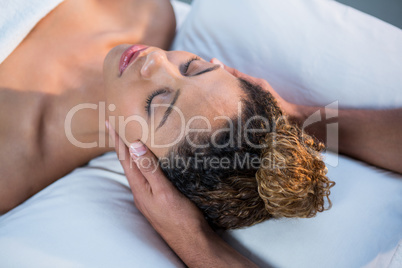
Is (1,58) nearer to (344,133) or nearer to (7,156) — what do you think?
(7,156)

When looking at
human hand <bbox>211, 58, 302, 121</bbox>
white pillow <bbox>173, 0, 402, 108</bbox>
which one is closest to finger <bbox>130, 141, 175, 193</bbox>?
human hand <bbox>211, 58, 302, 121</bbox>

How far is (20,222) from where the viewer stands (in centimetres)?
101

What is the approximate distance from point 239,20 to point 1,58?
102 cm

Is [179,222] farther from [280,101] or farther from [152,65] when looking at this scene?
[280,101]

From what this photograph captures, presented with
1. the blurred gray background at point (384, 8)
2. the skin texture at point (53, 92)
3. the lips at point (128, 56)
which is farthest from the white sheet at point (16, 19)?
the blurred gray background at point (384, 8)

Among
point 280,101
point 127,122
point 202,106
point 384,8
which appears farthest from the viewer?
point 384,8

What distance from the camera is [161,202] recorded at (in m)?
0.95

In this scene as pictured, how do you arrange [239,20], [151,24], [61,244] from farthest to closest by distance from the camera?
[151,24] < [239,20] < [61,244]

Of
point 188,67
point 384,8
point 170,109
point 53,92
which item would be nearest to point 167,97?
point 170,109

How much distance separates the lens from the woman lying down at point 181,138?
34.6 inches

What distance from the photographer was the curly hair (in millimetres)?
833

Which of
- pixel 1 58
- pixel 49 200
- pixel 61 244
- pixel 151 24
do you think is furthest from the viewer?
pixel 151 24

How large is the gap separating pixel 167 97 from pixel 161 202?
1.10ft

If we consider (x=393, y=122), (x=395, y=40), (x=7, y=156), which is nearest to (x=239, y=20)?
(x=395, y=40)
